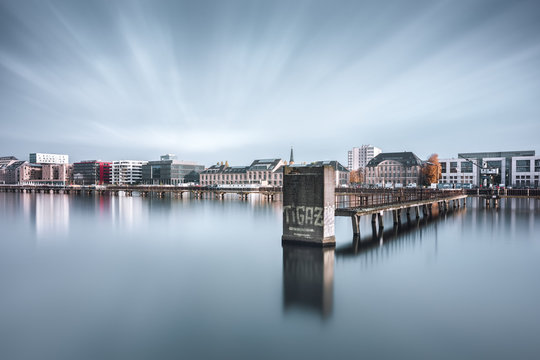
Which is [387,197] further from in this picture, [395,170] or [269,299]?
[395,170]

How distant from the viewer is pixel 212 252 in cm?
3172

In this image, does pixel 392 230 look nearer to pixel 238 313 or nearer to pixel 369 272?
pixel 369 272

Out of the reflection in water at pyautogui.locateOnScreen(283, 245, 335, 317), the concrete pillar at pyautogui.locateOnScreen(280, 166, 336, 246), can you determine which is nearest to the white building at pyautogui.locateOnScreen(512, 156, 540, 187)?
the concrete pillar at pyautogui.locateOnScreen(280, 166, 336, 246)

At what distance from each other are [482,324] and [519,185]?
136 metres

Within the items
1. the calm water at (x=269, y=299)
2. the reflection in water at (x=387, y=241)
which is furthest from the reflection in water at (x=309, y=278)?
the reflection in water at (x=387, y=241)

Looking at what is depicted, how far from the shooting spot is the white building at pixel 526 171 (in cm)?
12381

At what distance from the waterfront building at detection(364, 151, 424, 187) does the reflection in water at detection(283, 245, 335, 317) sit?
388 feet

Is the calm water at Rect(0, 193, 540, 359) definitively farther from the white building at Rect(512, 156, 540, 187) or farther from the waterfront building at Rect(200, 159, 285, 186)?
the waterfront building at Rect(200, 159, 285, 186)

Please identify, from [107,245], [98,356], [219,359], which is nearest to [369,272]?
[219,359]

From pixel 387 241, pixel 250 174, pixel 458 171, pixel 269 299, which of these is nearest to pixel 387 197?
pixel 387 241

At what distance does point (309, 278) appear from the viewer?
2202 centimetres

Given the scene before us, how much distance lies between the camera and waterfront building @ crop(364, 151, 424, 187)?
140000mm

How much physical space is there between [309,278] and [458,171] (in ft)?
470

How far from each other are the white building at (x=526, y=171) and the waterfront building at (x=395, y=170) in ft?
105
